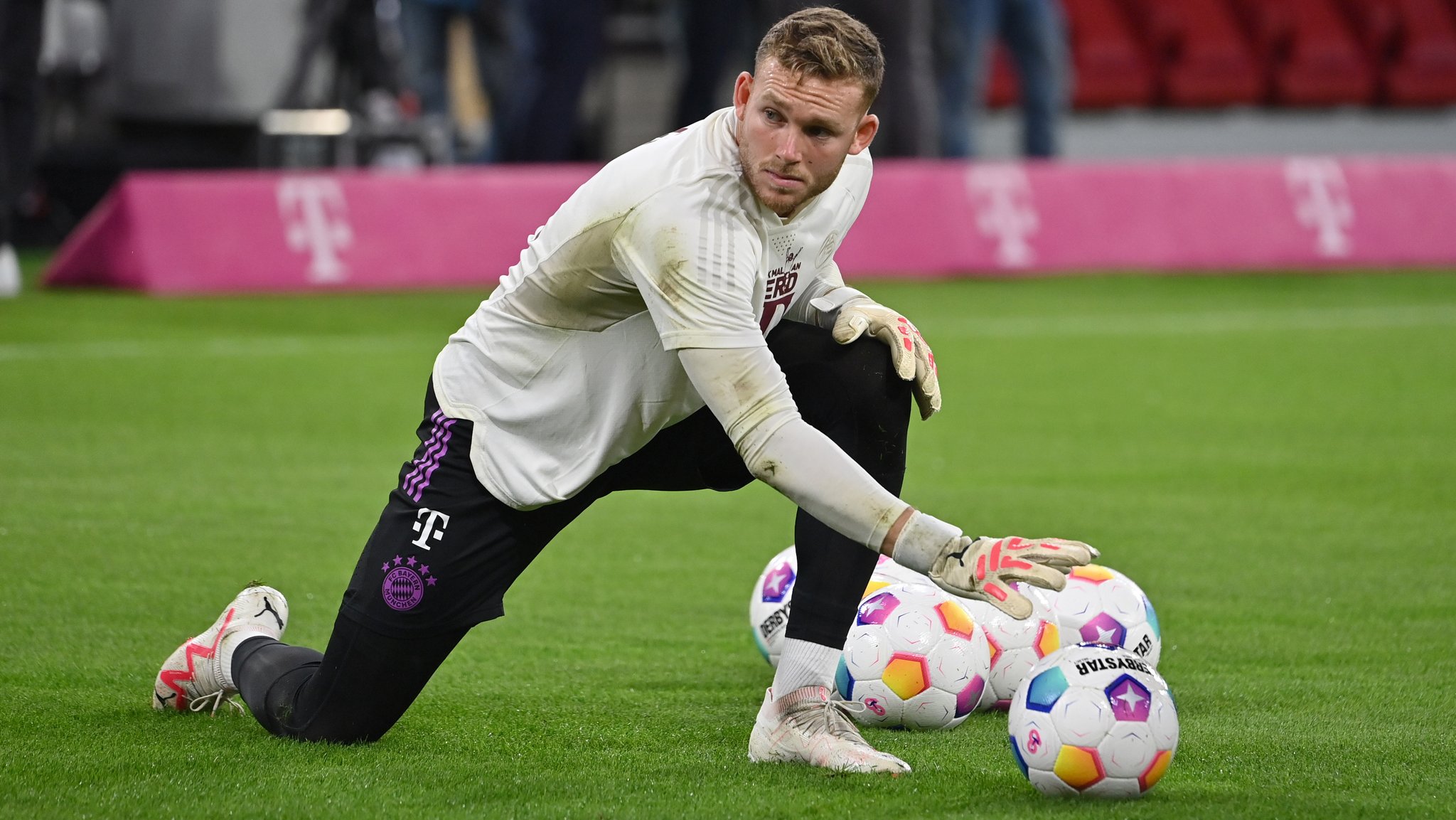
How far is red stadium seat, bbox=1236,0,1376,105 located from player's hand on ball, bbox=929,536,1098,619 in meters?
17.9

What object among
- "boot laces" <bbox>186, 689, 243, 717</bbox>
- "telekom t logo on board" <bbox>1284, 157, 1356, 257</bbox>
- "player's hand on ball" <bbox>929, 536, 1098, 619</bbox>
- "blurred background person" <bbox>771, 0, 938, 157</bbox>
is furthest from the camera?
"telekom t logo on board" <bbox>1284, 157, 1356, 257</bbox>

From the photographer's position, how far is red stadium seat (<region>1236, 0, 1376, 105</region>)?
65.5 ft


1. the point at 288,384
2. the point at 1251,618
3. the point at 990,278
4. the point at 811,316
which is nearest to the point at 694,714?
the point at 811,316

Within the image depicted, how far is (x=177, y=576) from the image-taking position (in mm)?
5105

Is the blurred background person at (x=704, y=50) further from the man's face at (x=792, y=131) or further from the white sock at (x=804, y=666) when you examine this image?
the man's face at (x=792, y=131)

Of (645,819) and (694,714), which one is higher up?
(645,819)

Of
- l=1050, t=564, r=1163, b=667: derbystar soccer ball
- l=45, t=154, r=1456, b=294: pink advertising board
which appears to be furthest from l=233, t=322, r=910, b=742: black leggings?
l=45, t=154, r=1456, b=294: pink advertising board

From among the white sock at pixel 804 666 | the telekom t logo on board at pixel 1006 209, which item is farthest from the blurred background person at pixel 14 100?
the white sock at pixel 804 666

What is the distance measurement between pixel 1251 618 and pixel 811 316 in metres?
1.63

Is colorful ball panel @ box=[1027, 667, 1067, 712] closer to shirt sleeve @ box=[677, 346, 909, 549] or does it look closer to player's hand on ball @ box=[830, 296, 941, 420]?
shirt sleeve @ box=[677, 346, 909, 549]

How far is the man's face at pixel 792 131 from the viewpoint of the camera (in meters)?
3.26

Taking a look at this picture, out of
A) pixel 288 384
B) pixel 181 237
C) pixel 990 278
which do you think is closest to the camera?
pixel 288 384

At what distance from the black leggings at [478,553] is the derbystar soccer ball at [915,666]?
196mm

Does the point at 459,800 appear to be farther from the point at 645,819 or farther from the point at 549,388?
the point at 549,388
